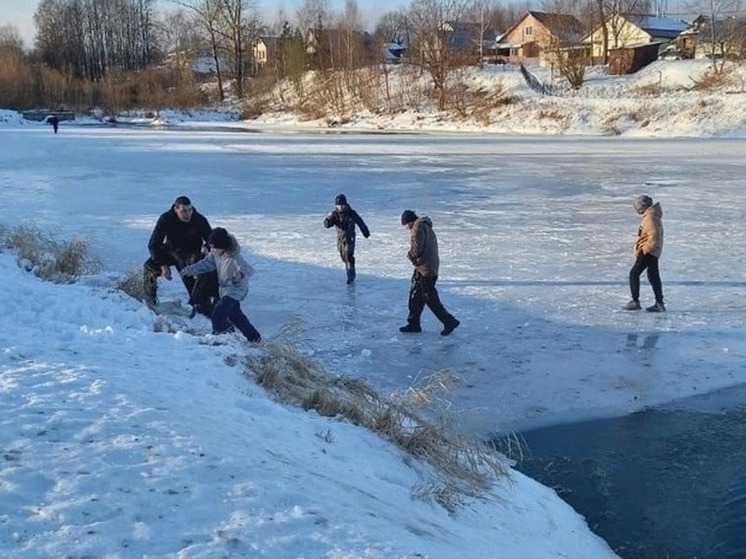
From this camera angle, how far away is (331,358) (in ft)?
25.0

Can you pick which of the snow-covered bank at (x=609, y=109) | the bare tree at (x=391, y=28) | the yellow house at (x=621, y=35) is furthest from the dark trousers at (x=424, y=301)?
the bare tree at (x=391, y=28)

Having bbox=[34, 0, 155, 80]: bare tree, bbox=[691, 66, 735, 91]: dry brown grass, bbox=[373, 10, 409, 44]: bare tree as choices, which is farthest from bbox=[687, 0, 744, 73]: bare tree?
bbox=[34, 0, 155, 80]: bare tree

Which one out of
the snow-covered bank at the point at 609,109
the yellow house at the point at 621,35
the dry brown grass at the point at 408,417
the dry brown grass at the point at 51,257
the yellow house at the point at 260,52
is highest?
the yellow house at the point at 260,52

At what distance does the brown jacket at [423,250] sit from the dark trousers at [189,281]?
2.05m

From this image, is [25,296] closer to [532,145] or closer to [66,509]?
[66,509]

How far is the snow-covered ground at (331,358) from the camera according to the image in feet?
9.92

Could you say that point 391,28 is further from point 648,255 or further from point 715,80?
point 648,255

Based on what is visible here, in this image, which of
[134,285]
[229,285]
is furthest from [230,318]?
[134,285]

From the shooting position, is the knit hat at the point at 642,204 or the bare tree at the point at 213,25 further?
the bare tree at the point at 213,25

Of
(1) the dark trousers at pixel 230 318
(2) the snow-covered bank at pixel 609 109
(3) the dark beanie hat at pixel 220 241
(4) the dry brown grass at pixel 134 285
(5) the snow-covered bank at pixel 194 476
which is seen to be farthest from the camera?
(2) the snow-covered bank at pixel 609 109

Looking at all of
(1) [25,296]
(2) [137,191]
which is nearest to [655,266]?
(1) [25,296]

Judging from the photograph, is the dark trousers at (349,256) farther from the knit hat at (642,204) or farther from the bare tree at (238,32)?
the bare tree at (238,32)

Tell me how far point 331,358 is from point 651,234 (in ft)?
13.2

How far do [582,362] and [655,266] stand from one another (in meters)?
2.22
